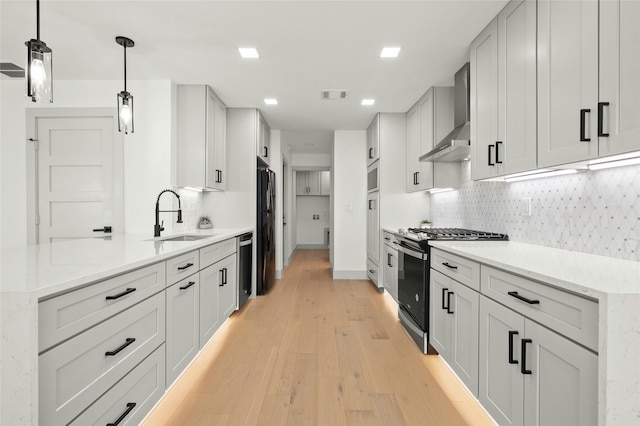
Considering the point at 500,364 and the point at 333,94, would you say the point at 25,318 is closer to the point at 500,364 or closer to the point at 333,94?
the point at 500,364

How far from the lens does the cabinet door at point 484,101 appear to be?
218 centimetres

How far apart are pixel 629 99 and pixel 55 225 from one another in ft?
14.7

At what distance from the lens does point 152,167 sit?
3213 mm

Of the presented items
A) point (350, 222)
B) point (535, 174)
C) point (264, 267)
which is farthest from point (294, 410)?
point (350, 222)

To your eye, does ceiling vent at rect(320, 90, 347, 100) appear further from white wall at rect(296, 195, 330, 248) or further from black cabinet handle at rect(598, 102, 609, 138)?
white wall at rect(296, 195, 330, 248)

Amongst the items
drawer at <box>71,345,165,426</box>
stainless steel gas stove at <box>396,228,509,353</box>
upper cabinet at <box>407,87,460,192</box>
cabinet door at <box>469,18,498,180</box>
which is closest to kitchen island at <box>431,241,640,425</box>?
cabinet door at <box>469,18,498,180</box>

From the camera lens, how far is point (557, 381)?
3.80 ft

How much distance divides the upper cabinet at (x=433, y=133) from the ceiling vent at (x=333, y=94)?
1004 millimetres

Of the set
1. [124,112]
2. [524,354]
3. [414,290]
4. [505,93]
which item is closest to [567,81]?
[505,93]

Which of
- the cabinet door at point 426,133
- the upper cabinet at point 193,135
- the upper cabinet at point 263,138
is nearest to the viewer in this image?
the upper cabinet at point 193,135

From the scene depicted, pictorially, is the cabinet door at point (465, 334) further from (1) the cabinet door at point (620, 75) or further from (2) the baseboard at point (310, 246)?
(2) the baseboard at point (310, 246)

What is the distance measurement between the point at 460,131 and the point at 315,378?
2413 millimetres

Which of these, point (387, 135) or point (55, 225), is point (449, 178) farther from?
point (55, 225)

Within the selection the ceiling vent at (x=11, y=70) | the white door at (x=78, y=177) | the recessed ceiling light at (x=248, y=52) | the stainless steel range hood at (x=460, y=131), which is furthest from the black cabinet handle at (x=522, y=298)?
the ceiling vent at (x=11, y=70)
